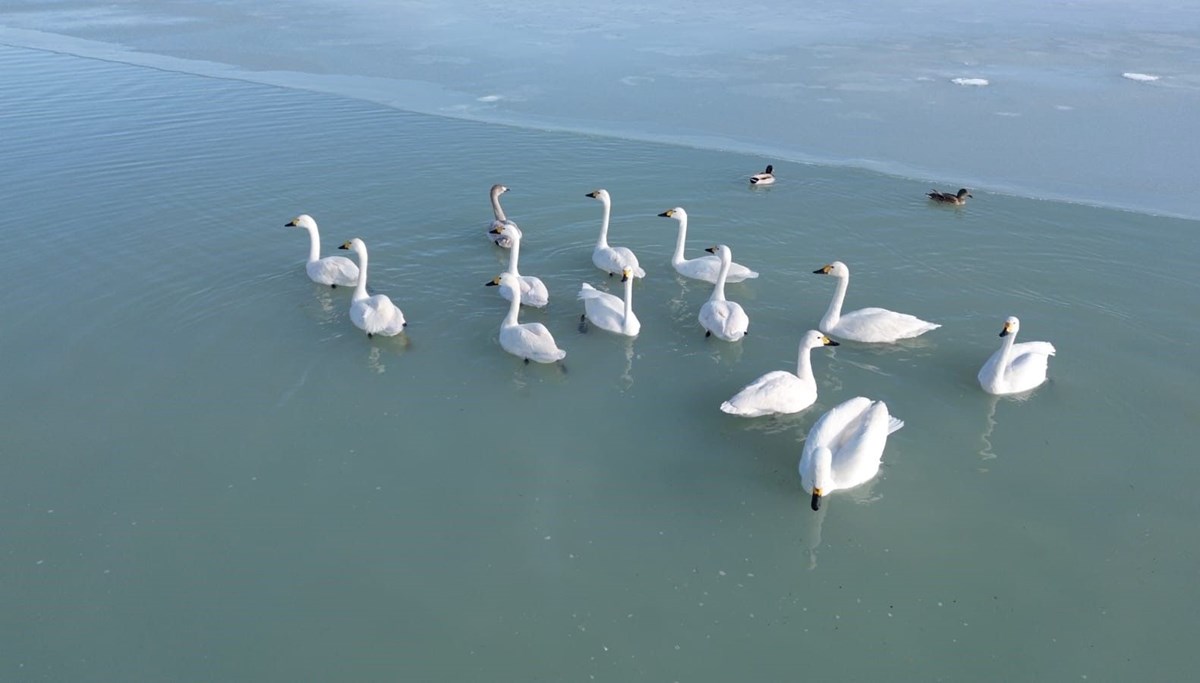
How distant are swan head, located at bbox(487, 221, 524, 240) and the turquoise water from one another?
10.1 inches

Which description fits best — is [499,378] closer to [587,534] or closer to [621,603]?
[587,534]

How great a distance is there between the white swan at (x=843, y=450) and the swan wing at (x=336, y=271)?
543 cm

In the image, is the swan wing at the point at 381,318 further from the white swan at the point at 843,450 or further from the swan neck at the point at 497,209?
the white swan at the point at 843,450

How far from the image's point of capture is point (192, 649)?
5.78 meters

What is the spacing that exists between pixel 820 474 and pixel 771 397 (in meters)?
1.19

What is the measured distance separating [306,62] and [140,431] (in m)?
14.0

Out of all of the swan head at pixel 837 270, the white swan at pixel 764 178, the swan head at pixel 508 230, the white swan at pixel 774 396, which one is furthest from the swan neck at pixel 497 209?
the white swan at pixel 774 396

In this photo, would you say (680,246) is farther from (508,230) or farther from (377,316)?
(377,316)

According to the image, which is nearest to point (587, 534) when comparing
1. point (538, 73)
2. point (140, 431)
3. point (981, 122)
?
point (140, 431)

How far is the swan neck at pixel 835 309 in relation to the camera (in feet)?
30.7

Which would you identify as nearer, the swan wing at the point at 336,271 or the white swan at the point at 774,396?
the white swan at the point at 774,396

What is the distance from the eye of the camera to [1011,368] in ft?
27.7

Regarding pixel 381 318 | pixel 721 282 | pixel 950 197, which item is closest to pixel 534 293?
pixel 381 318

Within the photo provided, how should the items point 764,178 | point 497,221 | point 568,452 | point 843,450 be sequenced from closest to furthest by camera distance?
point 843,450
point 568,452
point 497,221
point 764,178
